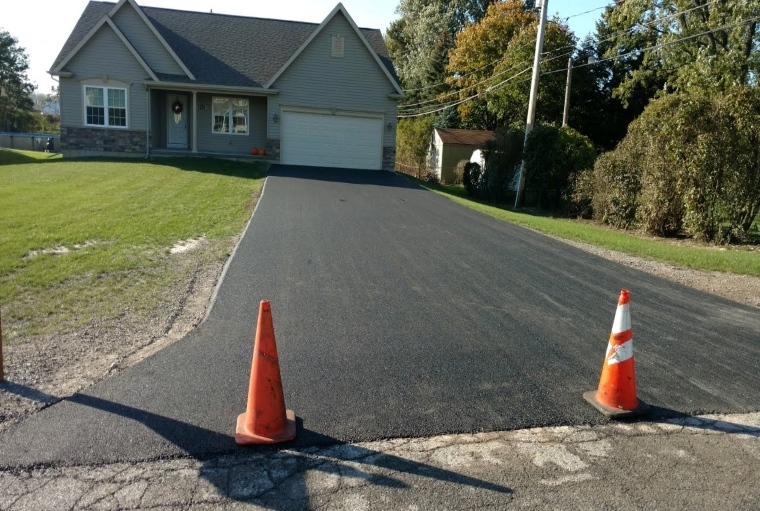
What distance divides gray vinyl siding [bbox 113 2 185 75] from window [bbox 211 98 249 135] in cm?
207

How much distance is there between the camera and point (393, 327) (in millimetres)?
6242

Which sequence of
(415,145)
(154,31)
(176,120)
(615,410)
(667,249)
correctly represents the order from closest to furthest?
(615,410)
(667,249)
(154,31)
(176,120)
(415,145)

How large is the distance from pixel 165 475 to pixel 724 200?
47.3 feet

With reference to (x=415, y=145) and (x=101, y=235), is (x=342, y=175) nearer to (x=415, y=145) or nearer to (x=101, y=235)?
(x=101, y=235)

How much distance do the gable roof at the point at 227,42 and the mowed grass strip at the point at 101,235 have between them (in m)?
6.80

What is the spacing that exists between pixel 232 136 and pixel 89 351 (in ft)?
70.0

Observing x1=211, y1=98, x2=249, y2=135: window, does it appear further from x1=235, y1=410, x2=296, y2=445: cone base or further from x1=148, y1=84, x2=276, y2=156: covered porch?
x1=235, y1=410, x2=296, y2=445: cone base

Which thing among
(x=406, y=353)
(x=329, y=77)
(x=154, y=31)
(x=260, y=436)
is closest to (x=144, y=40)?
(x=154, y=31)

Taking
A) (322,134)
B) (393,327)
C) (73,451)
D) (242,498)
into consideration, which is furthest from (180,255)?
(322,134)

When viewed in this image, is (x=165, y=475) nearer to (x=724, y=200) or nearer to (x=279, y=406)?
(x=279, y=406)

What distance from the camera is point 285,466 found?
3.66 metres

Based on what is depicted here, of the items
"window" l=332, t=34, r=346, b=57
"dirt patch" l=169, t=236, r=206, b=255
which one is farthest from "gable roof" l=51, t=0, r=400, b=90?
"dirt patch" l=169, t=236, r=206, b=255

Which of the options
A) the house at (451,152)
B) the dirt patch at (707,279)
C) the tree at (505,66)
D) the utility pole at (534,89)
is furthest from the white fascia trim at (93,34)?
the tree at (505,66)

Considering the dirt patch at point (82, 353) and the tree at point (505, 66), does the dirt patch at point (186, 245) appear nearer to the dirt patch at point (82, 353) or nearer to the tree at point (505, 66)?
the dirt patch at point (82, 353)
